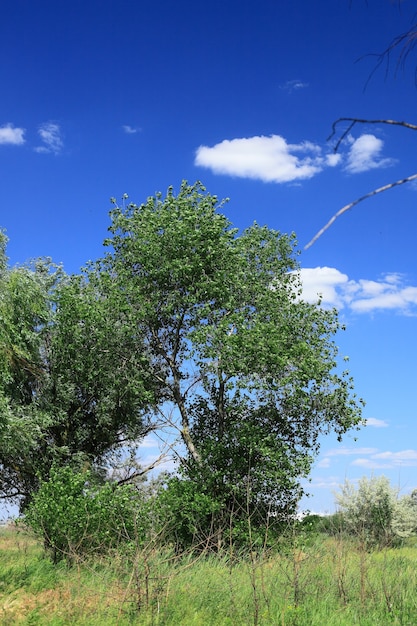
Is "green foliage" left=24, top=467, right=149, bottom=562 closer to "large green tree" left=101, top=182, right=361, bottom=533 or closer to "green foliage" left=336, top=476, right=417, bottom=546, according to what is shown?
"large green tree" left=101, top=182, right=361, bottom=533

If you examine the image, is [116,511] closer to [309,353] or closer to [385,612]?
[309,353]

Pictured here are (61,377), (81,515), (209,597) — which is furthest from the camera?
(61,377)

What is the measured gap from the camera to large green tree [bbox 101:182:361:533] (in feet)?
63.5

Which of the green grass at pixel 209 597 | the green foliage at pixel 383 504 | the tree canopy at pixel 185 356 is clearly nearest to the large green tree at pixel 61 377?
the tree canopy at pixel 185 356

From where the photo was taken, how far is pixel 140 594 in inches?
423

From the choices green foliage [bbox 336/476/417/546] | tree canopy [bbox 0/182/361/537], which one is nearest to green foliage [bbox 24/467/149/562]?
tree canopy [bbox 0/182/361/537]

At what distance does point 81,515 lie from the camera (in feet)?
57.9

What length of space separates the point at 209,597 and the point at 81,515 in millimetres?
6892

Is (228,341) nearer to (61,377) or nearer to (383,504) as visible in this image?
(61,377)

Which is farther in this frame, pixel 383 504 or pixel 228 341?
pixel 383 504

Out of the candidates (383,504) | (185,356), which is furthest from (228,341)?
(383,504)

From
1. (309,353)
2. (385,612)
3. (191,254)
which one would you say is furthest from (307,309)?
(385,612)

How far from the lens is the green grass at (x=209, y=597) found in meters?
10.4

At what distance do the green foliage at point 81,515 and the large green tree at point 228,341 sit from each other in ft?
6.02
